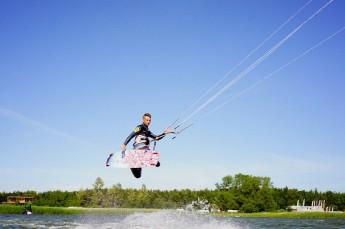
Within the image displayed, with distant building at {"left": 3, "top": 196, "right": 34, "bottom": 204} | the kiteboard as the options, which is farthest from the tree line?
the kiteboard

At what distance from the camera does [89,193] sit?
13938 centimetres

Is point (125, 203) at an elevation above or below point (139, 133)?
below

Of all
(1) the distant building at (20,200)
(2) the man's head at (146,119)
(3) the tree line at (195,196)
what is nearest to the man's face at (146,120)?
(2) the man's head at (146,119)

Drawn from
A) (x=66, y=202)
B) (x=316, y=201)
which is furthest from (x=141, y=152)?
(x=316, y=201)

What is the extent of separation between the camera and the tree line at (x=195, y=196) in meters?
122

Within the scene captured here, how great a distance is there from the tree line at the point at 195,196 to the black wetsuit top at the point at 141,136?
4094 inches

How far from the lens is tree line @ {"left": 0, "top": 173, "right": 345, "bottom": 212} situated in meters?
122

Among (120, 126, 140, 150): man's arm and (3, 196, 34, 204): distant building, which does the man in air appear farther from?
(3, 196, 34, 204): distant building

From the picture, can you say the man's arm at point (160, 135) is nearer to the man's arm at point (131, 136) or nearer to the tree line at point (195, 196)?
the man's arm at point (131, 136)

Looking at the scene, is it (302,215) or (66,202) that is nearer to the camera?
(302,215)

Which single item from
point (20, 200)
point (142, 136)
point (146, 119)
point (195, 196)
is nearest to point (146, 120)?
point (146, 119)

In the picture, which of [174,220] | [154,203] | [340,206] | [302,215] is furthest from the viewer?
[340,206]

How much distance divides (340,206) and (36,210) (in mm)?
110532

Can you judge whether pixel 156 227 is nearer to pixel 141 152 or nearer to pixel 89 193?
pixel 141 152
